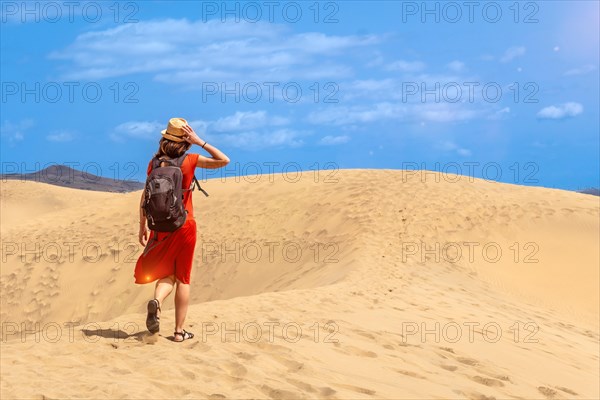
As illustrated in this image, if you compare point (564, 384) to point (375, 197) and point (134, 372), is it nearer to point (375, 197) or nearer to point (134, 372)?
point (134, 372)

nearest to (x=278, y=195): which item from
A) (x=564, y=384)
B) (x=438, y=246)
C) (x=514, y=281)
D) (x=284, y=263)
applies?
(x=284, y=263)

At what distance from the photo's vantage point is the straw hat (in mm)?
6195

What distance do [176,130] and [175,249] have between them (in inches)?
43.5

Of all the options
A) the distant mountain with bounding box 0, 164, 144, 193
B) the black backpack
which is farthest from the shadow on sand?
the distant mountain with bounding box 0, 164, 144, 193

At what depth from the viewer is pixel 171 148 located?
6227mm

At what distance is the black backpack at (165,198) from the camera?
588cm

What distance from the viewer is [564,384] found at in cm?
721

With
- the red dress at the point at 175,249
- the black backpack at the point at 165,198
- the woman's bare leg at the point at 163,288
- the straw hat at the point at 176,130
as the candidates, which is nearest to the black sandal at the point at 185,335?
the woman's bare leg at the point at 163,288

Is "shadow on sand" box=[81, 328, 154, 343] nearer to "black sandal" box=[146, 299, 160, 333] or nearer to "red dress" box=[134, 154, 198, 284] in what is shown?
"black sandal" box=[146, 299, 160, 333]

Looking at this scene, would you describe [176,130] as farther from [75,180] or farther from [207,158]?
[75,180]

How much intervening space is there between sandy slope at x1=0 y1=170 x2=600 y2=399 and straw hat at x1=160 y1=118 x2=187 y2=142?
1943mm

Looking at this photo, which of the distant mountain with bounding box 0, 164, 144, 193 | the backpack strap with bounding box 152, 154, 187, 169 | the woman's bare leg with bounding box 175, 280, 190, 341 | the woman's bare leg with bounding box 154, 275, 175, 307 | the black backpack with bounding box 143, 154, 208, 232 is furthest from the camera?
the distant mountain with bounding box 0, 164, 144, 193

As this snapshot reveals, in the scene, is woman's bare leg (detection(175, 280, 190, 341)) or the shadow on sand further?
the shadow on sand

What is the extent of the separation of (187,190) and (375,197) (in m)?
11.1
